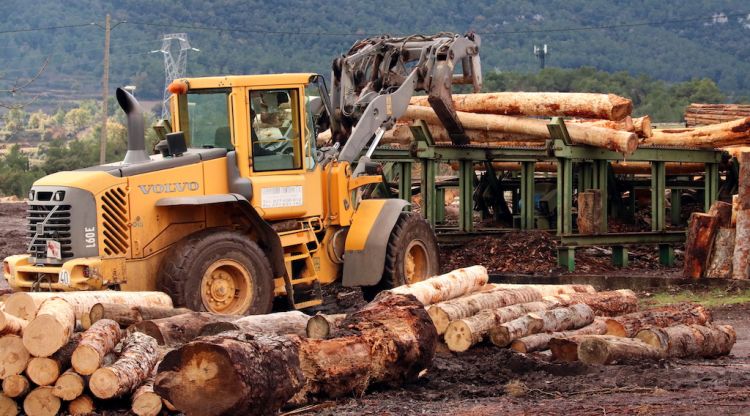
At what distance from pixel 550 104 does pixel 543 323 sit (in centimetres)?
925

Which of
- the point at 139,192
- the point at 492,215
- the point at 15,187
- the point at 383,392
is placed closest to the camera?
the point at 383,392

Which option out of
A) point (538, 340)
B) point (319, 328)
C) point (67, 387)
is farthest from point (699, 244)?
point (67, 387)

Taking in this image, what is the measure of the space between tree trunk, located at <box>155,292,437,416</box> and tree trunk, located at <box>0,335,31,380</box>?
1.20 m

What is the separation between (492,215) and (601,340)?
13870 millimetres

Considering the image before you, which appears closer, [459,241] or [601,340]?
[601,340]

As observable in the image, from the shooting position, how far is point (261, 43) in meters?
123

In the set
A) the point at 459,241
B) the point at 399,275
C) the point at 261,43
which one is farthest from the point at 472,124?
the point at 261,43

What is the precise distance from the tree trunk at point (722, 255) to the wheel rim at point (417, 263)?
4.27 m

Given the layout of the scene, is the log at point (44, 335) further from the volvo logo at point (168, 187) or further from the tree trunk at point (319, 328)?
the volvo logo at point (168, 187)

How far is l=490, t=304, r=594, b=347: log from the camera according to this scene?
1207cm

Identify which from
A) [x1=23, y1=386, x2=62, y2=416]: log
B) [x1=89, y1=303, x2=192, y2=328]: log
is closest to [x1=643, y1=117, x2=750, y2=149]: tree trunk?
[x1=89, y1=303, x2=192, y2=328]: log

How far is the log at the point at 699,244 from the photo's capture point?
1778 cm

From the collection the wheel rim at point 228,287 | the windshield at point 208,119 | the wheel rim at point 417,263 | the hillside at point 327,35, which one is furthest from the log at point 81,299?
the hillside at point 327,35

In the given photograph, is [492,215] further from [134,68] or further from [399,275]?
[134,68]
